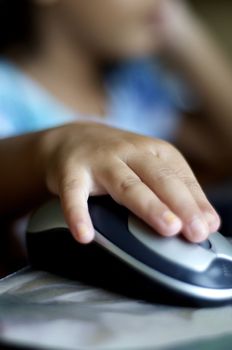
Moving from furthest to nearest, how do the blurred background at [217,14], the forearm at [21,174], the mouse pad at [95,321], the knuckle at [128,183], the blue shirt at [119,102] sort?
the blurred background at [217,14] → the blue shirt at [119,102] → the forearm at [21,174] → the knuckle at [128,183] → the mouse pad at [95,321]

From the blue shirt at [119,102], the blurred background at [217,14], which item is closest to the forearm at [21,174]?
the blue shirt at [119,102]

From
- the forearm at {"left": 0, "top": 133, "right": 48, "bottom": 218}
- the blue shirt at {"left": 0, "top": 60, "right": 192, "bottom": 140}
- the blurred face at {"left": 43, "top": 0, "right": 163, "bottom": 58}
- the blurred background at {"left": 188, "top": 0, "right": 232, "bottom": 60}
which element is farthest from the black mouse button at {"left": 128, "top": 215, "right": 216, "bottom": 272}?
the blurred background at {"left": 188, "top": 0, "right": 232, "bottom": 60}

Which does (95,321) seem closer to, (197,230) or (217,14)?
(197,230)

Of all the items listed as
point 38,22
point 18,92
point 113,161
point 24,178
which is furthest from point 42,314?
Result: point 38,22

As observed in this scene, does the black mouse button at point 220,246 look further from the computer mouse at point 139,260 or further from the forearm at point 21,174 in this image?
the forearm at point 21,174

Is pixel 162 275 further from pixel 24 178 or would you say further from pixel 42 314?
pixel 24 178

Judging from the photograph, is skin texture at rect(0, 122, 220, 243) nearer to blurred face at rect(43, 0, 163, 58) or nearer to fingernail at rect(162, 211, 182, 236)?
fingernail at rect(162, 211, 182, 236)

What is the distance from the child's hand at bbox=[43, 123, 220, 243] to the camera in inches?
16.0

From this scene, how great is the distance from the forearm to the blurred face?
460 millimetres

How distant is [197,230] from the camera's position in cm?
40

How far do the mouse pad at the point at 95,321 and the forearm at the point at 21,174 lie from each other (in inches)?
6.5

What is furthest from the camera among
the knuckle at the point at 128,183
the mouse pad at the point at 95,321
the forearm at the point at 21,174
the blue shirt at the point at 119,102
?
the blue shirt at the point at 119,102

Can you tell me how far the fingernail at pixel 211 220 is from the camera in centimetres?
41

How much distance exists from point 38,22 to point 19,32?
0.04m
